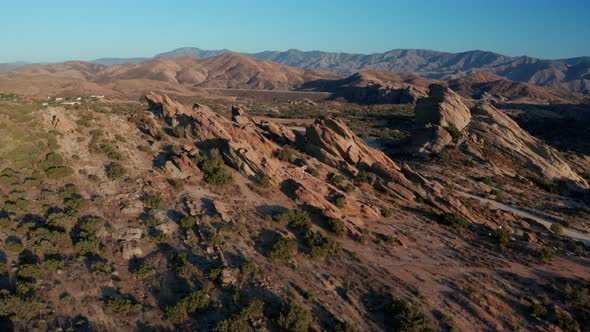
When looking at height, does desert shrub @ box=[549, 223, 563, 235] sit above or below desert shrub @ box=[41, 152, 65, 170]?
below

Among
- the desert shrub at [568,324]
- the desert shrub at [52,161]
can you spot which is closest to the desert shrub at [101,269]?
the desert shrub at [52,161]

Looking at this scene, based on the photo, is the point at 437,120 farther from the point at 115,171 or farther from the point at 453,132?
the point at 115,171

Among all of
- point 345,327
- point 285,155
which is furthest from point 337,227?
point 285,155

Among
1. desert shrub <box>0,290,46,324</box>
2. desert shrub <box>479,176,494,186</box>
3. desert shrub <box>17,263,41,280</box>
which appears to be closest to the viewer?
desert shrub <box>0,290,46,324</box>

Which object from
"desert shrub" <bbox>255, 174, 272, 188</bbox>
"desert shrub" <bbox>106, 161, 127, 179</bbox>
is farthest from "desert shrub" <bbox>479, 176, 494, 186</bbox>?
"desert shrub" <bbox>106, 161, 127, 179</bbox>

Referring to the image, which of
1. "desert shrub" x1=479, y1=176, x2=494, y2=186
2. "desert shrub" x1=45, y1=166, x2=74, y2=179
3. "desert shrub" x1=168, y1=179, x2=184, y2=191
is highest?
"desert shrub" x1=45, y1=166, x2=74, y2=179

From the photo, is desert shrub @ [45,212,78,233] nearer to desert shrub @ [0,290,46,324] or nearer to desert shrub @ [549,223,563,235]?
desert shrub @ [0,290,46,324]

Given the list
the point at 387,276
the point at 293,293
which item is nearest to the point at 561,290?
the point at 387,276

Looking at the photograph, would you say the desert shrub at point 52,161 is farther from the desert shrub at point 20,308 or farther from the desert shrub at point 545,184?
the desert shrub at point 545,184
